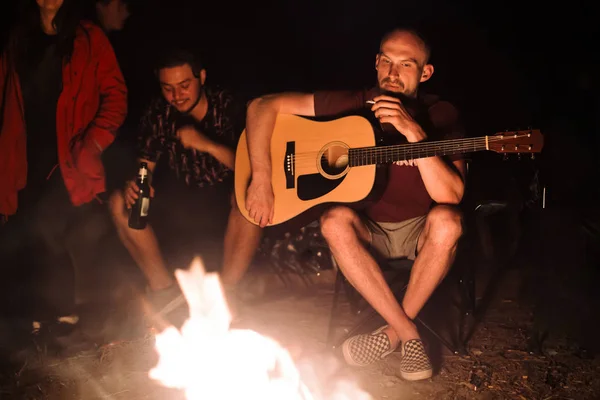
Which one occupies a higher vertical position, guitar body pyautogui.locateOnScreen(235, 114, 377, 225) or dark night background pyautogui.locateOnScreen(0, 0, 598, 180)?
dark night background pyautogui.locateOnScreen(0, 0, 598, 180)

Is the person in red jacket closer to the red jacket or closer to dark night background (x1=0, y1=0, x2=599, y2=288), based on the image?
the red jacket

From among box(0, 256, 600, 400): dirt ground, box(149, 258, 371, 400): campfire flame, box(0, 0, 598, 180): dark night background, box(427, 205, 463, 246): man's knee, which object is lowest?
box(0, 256, 600, 400): dirt ground

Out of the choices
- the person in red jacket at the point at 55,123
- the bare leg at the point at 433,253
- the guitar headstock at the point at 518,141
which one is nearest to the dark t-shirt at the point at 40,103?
the person in red jacket at the point at 55,123

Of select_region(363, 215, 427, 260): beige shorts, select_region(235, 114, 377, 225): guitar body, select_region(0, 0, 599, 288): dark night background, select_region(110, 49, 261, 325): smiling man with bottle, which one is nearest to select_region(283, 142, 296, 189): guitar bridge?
select_region(235, 114, 377, 225): guitar body

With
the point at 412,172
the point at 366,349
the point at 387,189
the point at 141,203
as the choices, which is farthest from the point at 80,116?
the point at 366,349

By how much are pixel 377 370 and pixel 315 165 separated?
143 cm

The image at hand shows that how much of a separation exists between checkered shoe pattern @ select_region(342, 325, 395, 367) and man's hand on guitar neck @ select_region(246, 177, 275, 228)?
110cm

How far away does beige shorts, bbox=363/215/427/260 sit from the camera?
12.3 ft

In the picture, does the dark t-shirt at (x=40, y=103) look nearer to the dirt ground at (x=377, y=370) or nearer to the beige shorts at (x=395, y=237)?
the dirt ground at (x=377, y=370)

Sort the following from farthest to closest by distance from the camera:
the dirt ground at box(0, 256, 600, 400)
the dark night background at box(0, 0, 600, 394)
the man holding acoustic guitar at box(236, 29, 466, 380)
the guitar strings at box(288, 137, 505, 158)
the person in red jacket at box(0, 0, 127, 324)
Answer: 1. the dark night background at box(0, 0, 600, 394)
2. the person in red jacket at box(0, 0, 127, 324)
3. the man holding acoustic guitar at box(236, 29, 466, 380)
4. the guitar strings at box(288, 137, 505, 158)
5. the dirt ground at box(0, 256, 600, 400)

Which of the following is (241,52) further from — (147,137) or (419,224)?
(419,224)

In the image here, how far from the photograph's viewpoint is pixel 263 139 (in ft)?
13.5

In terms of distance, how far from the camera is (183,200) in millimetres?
4777

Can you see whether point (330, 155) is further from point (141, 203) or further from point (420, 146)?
point (141, 203)
